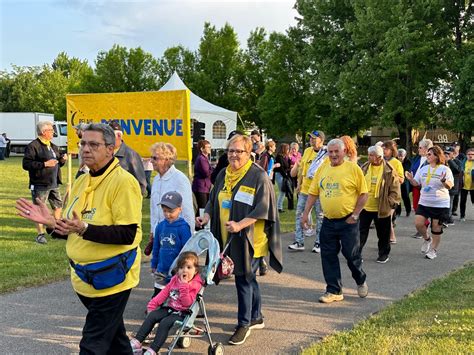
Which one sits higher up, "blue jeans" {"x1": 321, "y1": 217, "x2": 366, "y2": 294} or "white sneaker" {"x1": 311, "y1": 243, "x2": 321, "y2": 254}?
"blue jeans" {"x1": 321, "y1": 217, "x2": 366, "y2": 294}

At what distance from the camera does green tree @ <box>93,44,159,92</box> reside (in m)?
51.8

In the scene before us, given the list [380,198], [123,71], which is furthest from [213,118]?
[123,71]

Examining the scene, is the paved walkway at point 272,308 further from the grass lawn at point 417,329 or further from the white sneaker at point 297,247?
the white sneaker at point 297,247

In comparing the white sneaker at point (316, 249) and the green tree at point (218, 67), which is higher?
the green tree at point (218, 67)

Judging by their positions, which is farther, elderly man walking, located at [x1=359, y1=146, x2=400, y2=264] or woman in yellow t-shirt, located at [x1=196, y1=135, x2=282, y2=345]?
elderly man walking, located at [x1=359, y1=146, x2=400, y2=264]

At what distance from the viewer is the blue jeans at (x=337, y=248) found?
5602 millimetres

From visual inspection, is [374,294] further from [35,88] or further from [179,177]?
[35,88]

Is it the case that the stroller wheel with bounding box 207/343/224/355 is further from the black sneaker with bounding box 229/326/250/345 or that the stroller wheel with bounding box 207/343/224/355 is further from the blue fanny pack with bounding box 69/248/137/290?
the blue fanny pack with bounding box 69/248/137/290

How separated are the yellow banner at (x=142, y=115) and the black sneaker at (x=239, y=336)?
417cm

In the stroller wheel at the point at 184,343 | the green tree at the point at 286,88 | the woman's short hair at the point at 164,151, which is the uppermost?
the green tree at the point at 286,88

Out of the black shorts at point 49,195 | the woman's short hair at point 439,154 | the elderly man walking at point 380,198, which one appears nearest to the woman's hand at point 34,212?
the elderly man walking at point 380,198

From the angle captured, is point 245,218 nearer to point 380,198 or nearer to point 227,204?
point 227,204

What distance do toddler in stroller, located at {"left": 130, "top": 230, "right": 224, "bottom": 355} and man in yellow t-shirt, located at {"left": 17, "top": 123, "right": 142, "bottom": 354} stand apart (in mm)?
857

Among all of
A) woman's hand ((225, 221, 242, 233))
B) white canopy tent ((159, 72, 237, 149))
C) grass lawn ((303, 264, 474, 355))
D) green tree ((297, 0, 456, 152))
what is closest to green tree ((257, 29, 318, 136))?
green tree ((297, 0, 456, 152))
